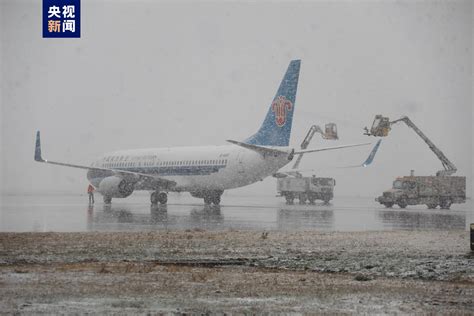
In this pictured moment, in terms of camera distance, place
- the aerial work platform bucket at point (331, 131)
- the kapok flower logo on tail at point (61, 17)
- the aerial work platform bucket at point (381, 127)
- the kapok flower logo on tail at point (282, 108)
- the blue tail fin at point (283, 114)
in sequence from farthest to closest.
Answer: the aerial work platform bucket at point (331, 131) < the aerial work platform bucket at point (381, 127) < the kapok flower logo on tail at point (282, 108) < the blue tail fin at point (283, 114) < the kapok flower logo on tail at point (61, 17)

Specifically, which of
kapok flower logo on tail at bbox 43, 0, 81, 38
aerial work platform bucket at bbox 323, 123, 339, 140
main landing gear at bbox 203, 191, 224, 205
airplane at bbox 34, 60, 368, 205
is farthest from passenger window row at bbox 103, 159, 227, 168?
aerial work platform bucket at bbox 323, 123, 339, 140

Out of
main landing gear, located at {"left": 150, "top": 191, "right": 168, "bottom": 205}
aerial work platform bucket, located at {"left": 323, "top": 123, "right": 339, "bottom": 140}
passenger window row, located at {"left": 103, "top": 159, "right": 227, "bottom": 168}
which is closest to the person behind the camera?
passenger window row, located at {"left": 103, "top": 159, "right": 227, "bottom": 168}

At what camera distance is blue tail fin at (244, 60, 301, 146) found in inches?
1663

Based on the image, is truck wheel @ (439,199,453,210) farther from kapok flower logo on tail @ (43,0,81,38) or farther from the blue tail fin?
kapok flower logo on tail @ (43,0,81,38)

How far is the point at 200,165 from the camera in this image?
45000 mm

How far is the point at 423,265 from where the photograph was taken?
13.1 metres

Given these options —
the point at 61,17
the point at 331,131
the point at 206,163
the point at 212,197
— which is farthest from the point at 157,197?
the point at 331,131

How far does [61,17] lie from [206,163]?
11.5 m

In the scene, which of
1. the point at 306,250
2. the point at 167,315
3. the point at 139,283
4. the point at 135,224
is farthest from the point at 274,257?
the point at 135,224

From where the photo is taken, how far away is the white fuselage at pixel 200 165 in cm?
4209

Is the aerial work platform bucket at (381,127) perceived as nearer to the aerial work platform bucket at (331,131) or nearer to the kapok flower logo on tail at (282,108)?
the aerial work platform bucket at (331,131)

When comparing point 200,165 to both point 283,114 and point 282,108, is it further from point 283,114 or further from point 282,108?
point 282,108

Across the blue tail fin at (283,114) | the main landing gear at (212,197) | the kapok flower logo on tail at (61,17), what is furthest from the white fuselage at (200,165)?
the kapok flower logo on tail at (61,17)

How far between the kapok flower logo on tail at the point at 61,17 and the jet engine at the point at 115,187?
10.4 meters
